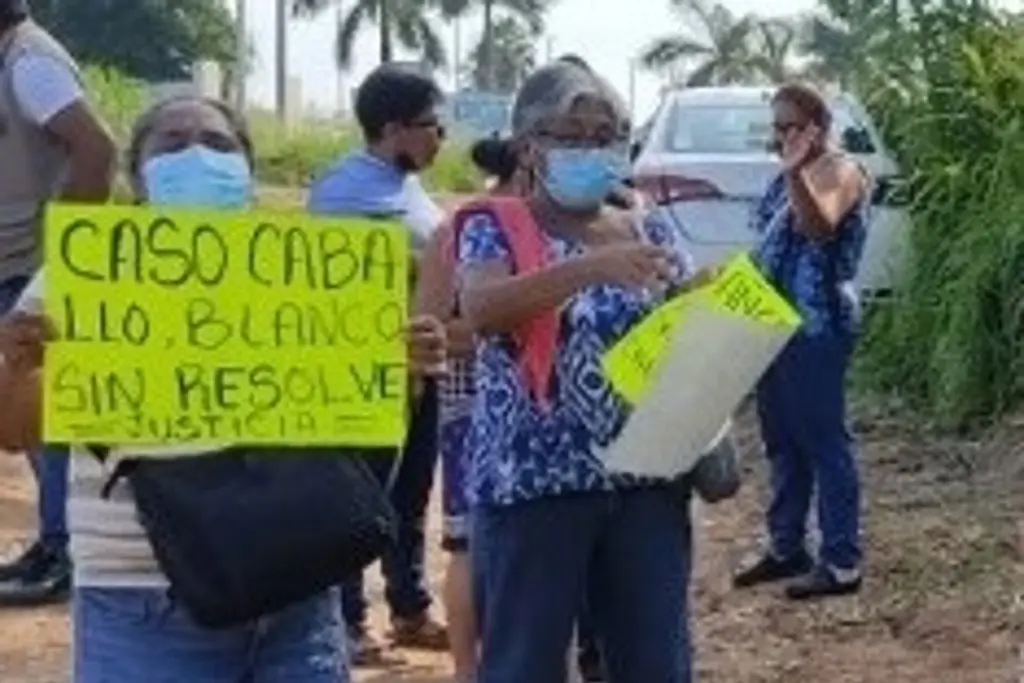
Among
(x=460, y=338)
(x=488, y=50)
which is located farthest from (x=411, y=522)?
(x=488, y=50)

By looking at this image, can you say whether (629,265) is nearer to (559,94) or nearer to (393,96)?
(559,94)

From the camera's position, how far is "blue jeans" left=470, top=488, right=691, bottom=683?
3875 millimetres

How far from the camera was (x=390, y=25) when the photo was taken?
6681 cm

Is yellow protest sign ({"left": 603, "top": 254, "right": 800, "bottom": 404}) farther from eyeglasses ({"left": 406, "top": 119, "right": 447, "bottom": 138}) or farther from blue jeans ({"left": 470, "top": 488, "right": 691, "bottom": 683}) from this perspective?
eyeglasses ({"left": 406, "top": 119, "right": 447, "bottom": 138})

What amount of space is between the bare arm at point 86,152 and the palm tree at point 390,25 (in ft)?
189

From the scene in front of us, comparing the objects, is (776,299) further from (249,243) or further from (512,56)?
(512,56)

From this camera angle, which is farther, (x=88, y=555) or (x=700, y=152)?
(x=700, y=152)

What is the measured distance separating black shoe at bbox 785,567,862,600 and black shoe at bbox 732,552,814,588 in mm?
303

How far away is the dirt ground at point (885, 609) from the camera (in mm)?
6102

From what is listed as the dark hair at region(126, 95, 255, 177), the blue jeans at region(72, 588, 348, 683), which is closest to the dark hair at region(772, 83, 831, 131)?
the dark hair at region(126, 95, 255, 177)

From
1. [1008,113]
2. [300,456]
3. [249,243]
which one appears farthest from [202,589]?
[1008,113]

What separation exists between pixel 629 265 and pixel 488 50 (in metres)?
73.9

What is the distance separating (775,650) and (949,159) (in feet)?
14.0

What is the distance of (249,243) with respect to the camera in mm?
3250
